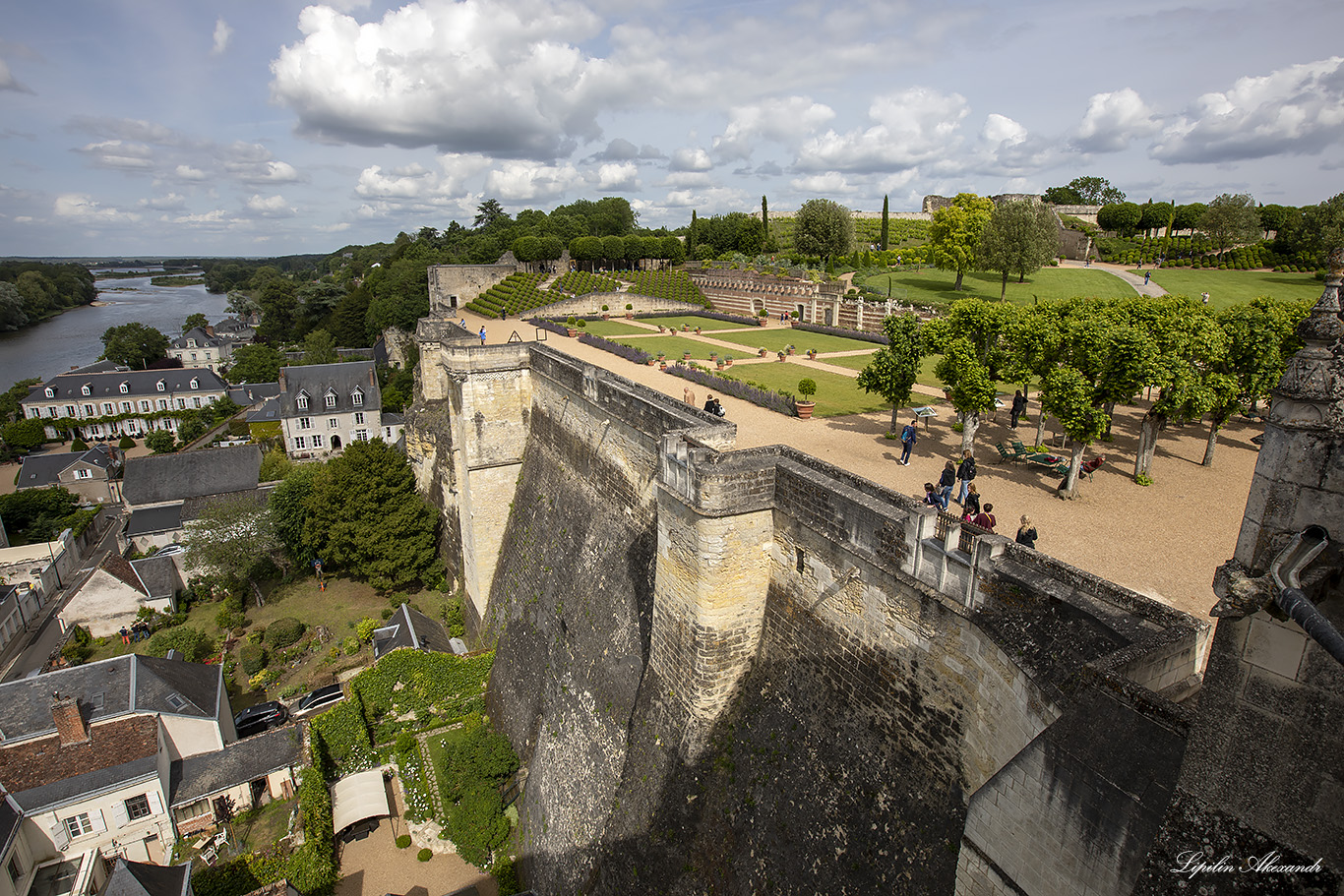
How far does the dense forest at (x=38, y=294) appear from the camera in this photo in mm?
111312

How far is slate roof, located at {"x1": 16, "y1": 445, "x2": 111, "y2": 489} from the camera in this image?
139 feet

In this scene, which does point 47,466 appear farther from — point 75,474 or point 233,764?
point 233,764

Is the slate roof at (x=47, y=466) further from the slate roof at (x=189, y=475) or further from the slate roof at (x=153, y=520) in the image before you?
the slate roof at (x=153, y=520)

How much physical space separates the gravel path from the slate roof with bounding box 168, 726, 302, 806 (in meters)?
14.5

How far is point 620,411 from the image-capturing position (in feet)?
43.6

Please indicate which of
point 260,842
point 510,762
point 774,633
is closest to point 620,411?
point 774,633

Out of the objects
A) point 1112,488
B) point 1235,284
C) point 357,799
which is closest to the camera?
point 1112,488

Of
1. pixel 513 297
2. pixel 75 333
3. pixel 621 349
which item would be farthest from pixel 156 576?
pixel 75 333

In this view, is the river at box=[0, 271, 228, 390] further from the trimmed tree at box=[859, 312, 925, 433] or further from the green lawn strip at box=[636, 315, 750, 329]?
the trimmed tree at box=[859, 312, 925, 433]

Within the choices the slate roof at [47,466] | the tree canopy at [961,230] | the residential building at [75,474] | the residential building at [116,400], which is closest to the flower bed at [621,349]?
the tree canopy at [961,230]

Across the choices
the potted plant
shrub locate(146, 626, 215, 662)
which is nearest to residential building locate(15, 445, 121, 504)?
shrub locate(146, 626, 215, 662)

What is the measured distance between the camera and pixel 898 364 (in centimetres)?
1875

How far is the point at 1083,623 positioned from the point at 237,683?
26670 mm

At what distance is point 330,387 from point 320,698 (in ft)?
98.8
